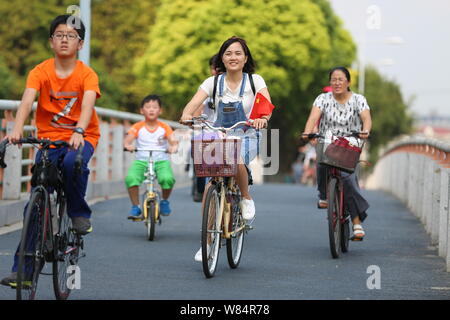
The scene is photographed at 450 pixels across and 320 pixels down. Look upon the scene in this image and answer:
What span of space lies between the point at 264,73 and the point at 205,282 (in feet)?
124

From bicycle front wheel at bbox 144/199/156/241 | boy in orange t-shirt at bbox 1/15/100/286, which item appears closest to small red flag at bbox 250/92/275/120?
boy in orange t-shirt at bbox 1/15/100/286

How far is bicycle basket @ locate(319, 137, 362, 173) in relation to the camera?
983 centimetres

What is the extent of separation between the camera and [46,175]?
253 inches

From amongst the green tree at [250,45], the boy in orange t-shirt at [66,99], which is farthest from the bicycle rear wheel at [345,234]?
the green tree at [250,45]

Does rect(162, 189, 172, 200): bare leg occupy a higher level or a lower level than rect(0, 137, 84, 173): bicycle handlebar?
lower

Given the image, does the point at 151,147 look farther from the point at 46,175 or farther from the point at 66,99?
the point at 46,175

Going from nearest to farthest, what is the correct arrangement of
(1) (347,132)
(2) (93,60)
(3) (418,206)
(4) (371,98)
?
(1) (347,132) < (3) (418,206) < (2) (93,60) < (4) (371,98)

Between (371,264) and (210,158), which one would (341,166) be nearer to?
(371,264)

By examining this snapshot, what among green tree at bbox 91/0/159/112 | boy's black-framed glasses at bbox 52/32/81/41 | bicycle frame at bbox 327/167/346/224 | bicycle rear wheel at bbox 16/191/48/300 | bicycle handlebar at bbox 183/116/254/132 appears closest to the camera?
bicycle rear wheel at bbox 16/191/48/300

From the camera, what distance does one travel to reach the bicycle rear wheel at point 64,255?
6.59m

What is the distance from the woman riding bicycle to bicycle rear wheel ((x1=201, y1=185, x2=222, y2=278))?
7.96ft

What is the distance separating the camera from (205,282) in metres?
7.80

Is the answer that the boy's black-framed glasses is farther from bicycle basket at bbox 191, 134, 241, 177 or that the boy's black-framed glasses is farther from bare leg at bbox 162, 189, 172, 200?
bare leg at bbox 162, 189, 172, 200
